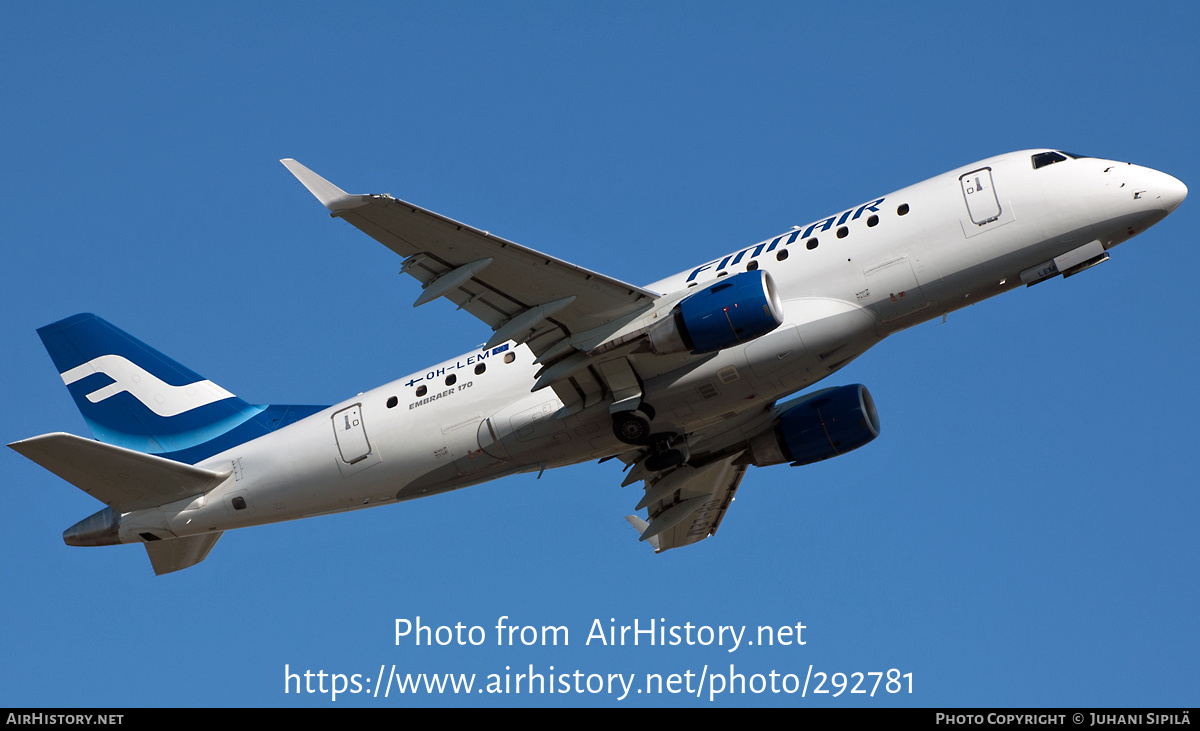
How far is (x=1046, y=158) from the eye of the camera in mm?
28016

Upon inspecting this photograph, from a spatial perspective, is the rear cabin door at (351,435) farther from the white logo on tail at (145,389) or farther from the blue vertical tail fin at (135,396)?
the white logo on tail at (145,389)

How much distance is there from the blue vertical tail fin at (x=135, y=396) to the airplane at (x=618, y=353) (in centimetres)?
26

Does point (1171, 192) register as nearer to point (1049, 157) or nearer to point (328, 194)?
point (1049, 157)

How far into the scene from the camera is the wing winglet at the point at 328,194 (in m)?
23.8

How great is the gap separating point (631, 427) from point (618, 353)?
2.03 m

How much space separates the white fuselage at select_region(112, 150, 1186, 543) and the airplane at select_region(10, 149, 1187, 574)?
46mm

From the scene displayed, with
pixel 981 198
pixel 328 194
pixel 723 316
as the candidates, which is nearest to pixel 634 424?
pixel 723 316

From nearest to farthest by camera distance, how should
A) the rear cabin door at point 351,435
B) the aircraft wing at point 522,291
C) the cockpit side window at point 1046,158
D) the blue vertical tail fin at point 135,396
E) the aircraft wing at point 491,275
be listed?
the aircraft wing at point 491,275 < the aircraft wing at point 522,291 < the cockpit side window at point 1046,158 < the rear cabin door at point 351,435 < the blue vertical tail fin at point 135,396

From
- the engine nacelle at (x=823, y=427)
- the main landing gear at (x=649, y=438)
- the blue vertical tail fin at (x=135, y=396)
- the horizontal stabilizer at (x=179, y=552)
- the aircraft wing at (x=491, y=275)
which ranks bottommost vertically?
the main landing gear at (x=649, y=438)

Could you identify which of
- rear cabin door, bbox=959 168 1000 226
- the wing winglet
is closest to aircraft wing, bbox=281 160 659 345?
the wing winglet

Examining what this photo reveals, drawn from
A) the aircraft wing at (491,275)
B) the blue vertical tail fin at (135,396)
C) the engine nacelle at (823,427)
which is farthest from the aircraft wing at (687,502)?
the blue vertical tail fin at (135,396)

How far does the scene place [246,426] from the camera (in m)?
32.8

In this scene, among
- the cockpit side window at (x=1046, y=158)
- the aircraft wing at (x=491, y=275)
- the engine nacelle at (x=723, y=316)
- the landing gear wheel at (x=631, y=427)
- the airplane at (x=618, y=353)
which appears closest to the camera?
the aircraft wing at (x=491, y=275)
